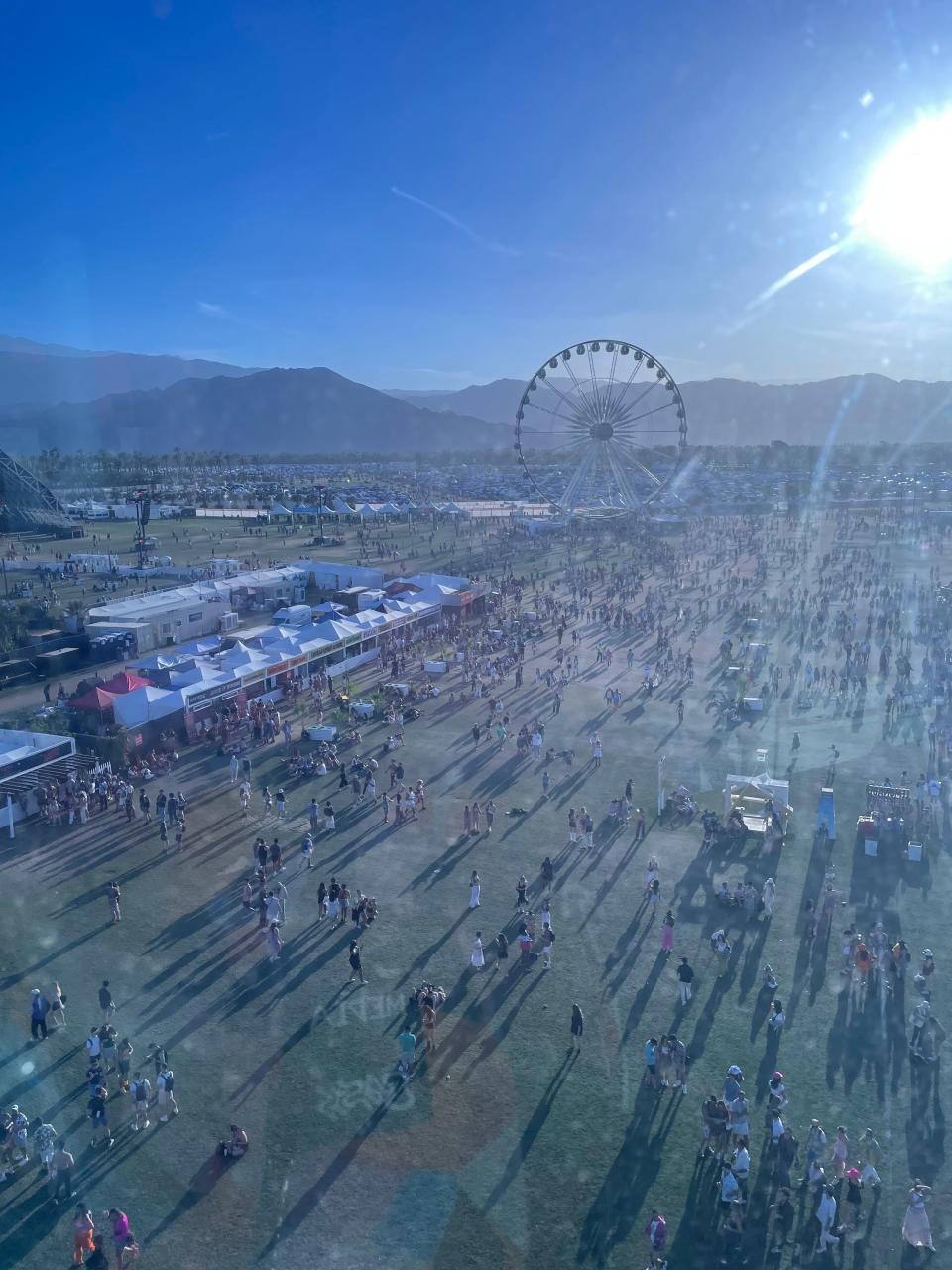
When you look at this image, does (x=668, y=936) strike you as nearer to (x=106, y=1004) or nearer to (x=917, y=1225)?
(x=917, y=1225)

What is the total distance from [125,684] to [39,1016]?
10029 mm

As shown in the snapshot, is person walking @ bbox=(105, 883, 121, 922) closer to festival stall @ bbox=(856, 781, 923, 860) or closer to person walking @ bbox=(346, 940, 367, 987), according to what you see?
person walking @ bbox=(346, 940, 367, 987)

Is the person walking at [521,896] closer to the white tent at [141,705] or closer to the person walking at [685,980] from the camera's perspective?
the person walking at [685,980]

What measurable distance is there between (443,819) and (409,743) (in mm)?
3820

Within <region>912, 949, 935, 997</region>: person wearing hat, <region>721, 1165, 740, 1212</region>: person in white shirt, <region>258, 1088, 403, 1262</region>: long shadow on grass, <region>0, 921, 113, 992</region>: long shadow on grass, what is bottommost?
<region>0, 921, 113, 992</region>: long shadow on grass

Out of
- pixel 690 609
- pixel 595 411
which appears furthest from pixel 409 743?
pixel 595 411

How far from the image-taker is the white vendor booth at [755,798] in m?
13.9

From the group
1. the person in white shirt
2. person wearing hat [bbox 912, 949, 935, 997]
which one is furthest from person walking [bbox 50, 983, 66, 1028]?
person wearing hat [bbox 912, 949, 935, 997]

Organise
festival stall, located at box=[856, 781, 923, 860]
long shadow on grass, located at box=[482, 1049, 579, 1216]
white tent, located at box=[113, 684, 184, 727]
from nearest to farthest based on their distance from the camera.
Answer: long shadow on grass, located at box=[482, 1049, 579, 1216], festival stall, located at box=[856, 781, 923, 860], white tent, located at box=[113, 684, 184, 727]

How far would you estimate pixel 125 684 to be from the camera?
18.2 metres

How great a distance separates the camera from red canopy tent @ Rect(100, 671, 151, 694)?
17938 mm

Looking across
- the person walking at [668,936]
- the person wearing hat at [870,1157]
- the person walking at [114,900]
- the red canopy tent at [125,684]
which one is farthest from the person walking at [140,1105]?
the red canopy tent at [125,684]

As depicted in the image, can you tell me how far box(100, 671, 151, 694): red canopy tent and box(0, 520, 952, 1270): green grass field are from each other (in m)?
3.83

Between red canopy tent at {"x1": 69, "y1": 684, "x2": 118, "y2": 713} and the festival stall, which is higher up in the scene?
red canopy tent at {"x1": 69, "y1": 684, "x2": 118, "y2": 713}
